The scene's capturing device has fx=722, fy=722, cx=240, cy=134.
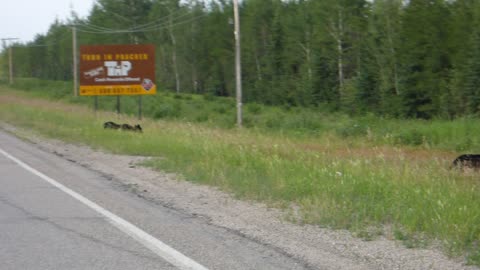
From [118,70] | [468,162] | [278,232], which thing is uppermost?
[118,70]

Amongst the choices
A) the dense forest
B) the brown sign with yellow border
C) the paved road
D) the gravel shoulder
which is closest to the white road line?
the paved road

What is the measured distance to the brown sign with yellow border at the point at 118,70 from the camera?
32.7 metres

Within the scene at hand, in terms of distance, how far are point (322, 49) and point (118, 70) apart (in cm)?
2209

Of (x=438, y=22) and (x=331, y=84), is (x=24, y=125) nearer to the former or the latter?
(x=438, y=22)

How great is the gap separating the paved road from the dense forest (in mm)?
28625

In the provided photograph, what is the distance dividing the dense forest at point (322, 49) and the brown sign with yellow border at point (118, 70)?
15.8m

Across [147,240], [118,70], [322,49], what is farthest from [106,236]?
[322,49]

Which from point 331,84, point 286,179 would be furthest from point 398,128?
point 331,84

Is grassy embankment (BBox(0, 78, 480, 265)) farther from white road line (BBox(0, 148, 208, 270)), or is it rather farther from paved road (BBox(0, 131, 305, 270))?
white road line (BBox(0, 148, 208, 270))

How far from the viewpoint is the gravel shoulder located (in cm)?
705

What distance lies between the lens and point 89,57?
3266 centimetres

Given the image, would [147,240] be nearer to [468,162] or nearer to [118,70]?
[468,162]

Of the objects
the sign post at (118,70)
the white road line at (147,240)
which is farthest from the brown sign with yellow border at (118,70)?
the white road line at (147,240)

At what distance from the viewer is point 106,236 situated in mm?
8273
